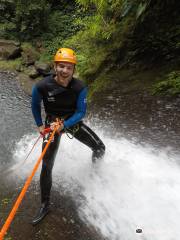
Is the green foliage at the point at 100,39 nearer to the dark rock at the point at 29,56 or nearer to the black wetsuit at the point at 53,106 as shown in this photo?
the dark rock at the point at 29,56

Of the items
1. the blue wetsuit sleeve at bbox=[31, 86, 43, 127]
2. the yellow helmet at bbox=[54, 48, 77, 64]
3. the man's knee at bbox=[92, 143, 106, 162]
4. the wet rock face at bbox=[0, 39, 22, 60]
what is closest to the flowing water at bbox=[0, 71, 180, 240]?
the man's knee at bbox=[92, 143, 106, 162]

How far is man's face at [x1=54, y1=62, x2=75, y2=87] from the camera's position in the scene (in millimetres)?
4535

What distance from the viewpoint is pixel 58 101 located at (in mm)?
4832

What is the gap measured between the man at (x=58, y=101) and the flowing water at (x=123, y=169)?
33.0 inches

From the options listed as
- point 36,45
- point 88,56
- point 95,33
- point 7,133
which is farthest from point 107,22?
point 36,45

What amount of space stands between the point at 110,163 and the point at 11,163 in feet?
7.53

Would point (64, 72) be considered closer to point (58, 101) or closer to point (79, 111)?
point (58, 101)

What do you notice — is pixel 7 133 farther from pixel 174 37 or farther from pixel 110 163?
pixel 174 37

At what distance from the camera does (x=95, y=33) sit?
9.95 meters

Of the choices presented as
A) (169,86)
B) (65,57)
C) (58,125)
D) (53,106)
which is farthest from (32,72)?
(65,57)

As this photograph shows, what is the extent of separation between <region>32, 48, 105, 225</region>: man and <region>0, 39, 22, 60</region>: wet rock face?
12531 millimetres

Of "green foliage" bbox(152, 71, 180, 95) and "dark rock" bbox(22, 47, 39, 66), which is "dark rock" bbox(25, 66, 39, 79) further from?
"green foliage" bbox(152, 71, 180, 95)

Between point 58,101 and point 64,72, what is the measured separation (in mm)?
477

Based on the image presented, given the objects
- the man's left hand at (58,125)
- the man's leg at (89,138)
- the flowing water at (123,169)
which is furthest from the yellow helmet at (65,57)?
the flowing water at (123,169)
